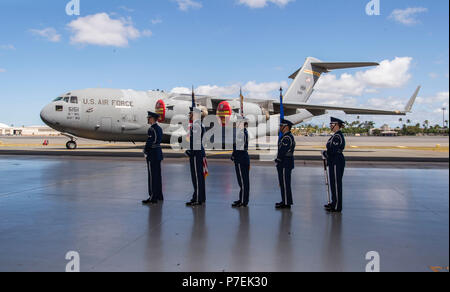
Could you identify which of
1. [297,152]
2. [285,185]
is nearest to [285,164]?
[285,185]

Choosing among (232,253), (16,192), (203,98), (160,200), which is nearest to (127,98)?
(203,98)

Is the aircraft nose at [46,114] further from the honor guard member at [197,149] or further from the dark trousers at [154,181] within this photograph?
the honor guard member at [197,149]

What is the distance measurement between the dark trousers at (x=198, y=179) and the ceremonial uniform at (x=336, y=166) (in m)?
2.58

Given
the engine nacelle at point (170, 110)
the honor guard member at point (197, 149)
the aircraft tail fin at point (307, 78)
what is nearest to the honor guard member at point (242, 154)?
the honor guard member at point (197, 149)

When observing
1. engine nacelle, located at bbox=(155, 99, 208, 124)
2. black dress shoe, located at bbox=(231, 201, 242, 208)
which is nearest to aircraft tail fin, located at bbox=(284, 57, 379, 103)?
engine nacelle, located at bbox=(155, 99, 208, 124)

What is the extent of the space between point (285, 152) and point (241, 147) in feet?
3.15

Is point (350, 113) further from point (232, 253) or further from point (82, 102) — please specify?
point (232, 253)

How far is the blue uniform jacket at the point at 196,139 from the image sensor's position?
7.50 meters

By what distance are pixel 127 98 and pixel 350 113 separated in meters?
15.5

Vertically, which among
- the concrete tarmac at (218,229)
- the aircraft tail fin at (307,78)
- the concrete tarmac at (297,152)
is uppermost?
the aircraft tail fin at (307,78)

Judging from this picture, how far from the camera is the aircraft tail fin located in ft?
88.0

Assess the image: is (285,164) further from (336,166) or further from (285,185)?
(336,166)

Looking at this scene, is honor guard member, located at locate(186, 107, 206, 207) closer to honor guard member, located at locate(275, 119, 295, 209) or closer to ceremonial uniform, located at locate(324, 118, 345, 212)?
honor guard member, located at locate(275, 119, 295, 209)

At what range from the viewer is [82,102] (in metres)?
21.0
